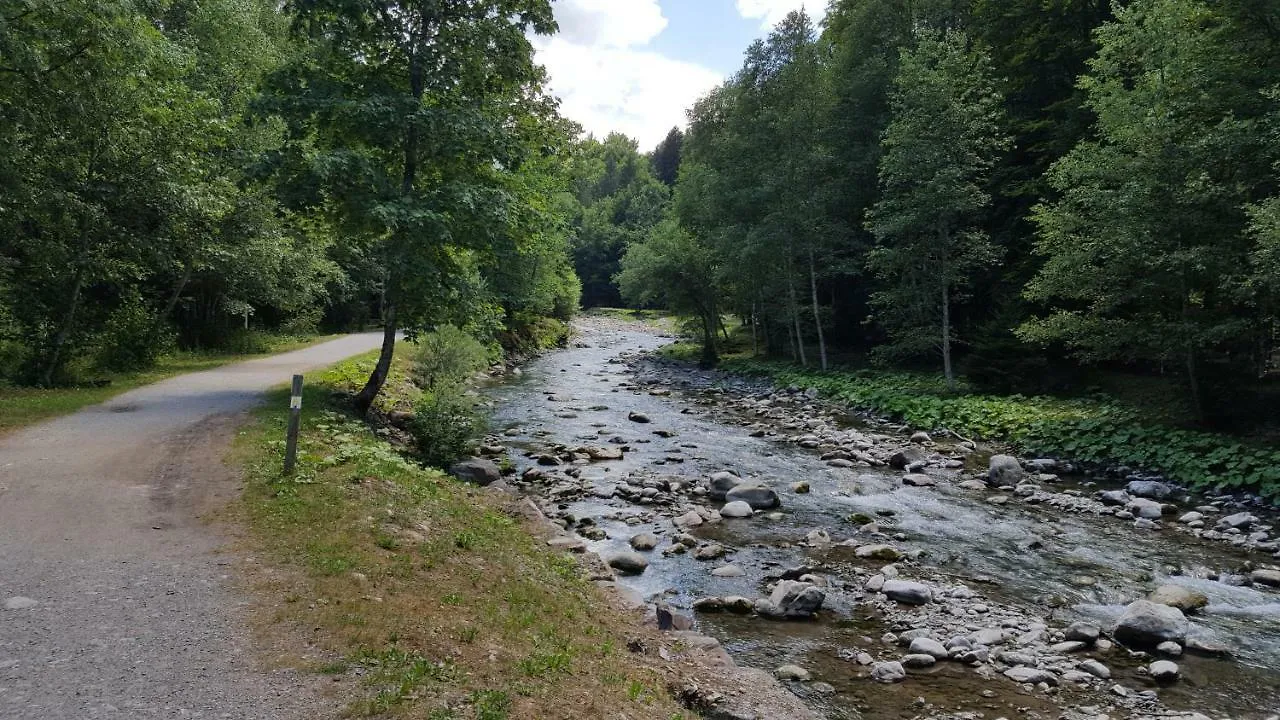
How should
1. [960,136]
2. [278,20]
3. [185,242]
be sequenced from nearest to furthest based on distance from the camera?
[185,242] → [960,136] → [278,20]

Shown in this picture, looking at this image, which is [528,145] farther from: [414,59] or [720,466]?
[720,466]

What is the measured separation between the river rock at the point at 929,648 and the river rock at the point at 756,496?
5497mm

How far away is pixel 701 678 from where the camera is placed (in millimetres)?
6520

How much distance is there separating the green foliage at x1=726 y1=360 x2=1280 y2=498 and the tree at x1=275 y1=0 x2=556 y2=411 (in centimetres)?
1453

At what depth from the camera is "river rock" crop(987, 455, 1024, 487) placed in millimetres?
14906

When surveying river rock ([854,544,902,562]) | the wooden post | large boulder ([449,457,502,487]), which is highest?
the wooden post

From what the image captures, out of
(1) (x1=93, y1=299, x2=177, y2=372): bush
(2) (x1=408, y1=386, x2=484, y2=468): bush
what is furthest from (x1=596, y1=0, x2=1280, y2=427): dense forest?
(1) (x1=93, y1=299, x2=177, y2=372): bush

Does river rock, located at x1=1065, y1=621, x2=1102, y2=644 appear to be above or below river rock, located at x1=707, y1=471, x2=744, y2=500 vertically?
below

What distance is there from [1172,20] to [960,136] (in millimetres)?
7233

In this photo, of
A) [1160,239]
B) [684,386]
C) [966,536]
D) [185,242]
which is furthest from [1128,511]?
[185,242]

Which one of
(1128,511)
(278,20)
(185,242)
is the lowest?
(1128,511)

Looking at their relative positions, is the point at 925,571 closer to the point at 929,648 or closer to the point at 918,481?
the point at 929,648

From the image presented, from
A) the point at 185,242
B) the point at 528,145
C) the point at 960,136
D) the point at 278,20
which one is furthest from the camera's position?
the point at 278,20

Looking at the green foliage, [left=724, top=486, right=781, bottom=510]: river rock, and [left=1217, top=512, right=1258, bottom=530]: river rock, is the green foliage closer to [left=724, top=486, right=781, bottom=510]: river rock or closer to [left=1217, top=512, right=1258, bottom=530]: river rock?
[left=1217, top=512, right=1258, bottom=530]: river rock
